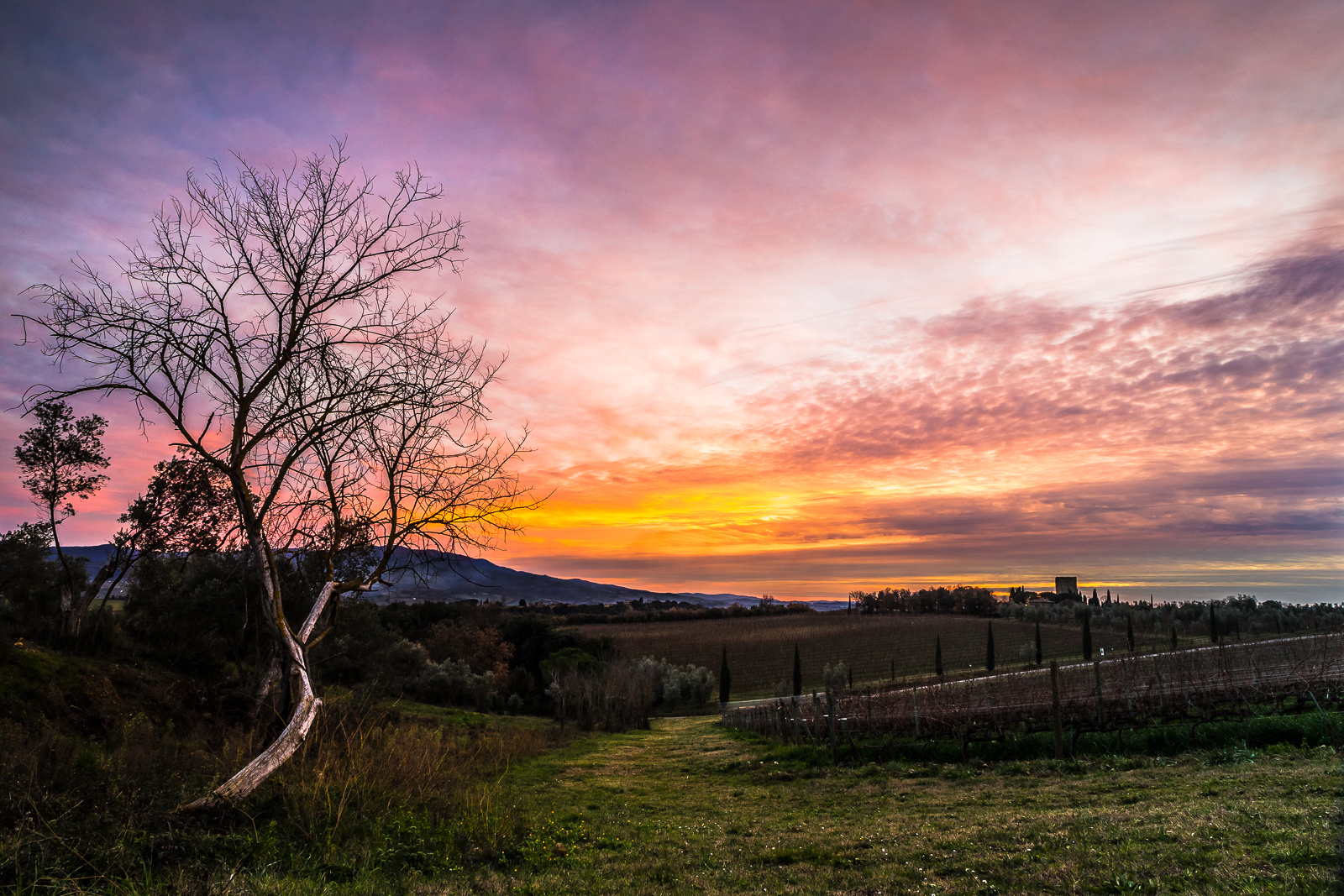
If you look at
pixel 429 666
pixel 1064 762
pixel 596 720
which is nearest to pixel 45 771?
pixel 1064 762

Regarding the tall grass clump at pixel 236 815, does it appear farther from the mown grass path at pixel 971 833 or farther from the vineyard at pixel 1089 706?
the vineyard at pixel 1089 706

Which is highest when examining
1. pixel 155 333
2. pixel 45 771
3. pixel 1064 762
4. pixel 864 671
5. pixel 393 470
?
pixel 155 333

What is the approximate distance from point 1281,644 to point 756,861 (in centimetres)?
5013

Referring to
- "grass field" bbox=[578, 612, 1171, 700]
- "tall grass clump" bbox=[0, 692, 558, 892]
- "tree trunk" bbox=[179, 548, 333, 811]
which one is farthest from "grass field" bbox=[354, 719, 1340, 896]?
"grass field" bbox=[578, 612, 1171, 700]

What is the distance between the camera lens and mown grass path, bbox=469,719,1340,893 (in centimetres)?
579

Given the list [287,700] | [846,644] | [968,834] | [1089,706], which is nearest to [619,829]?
[968,834]

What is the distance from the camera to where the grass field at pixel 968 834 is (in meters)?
5.78

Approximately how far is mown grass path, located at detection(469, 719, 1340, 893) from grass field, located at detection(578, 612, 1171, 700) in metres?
54.5

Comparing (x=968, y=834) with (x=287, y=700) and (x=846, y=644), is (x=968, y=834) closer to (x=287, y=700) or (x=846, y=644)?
(x=287, y=700)

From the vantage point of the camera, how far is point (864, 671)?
74438mm

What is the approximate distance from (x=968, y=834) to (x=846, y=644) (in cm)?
8502

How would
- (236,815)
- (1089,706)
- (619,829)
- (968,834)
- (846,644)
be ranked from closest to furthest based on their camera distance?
1. (236,815)
2. (968,834)
3. (619,829)
4. (1089,706)
5. (846,644)

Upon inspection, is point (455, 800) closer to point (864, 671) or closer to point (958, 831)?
point (958, 831)

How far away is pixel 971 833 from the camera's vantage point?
8.18 m
